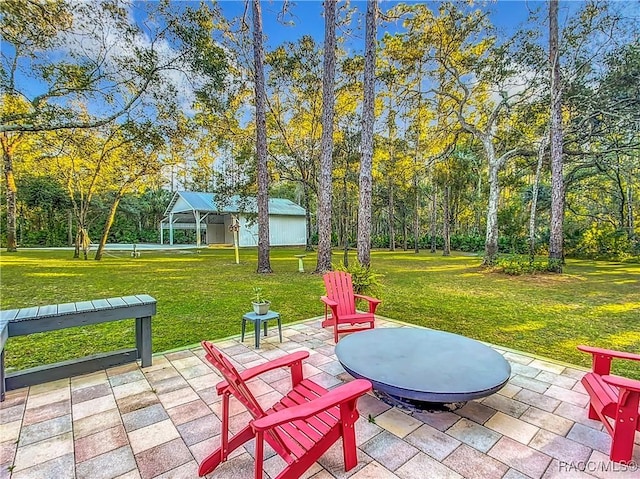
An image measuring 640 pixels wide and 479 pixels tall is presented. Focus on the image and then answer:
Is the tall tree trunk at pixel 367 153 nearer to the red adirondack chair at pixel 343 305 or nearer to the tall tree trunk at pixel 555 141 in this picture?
the red adirondack chair at pixel 343 305

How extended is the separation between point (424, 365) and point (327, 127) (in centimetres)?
811

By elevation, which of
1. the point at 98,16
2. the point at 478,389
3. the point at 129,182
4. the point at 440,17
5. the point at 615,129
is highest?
the point at 440,17

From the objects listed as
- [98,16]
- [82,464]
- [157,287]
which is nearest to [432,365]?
[82,464]

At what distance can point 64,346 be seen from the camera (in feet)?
13.1

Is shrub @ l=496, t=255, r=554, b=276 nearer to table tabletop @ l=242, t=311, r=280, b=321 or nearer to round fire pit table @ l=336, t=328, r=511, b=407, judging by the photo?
round fire pit table @ l=336, t=328, r=511, b=407

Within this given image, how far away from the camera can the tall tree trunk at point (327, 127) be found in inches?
350

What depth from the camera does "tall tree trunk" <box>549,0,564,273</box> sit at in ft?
31.8

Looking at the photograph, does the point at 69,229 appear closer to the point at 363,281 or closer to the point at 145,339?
the point at 363,281

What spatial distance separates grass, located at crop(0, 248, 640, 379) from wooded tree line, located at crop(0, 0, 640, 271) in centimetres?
178

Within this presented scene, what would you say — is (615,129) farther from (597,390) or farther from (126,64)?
(126,64)

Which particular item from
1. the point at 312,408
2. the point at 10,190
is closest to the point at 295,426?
the point at 312,408

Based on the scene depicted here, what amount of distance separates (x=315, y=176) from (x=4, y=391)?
47.5 feet

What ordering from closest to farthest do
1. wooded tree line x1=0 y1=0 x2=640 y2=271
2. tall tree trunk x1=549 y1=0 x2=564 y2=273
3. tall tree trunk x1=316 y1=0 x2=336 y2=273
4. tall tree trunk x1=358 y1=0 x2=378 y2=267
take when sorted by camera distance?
tall tree trunk x1=358 y1=0 x2=378 y2=267, wooded tree line x1=0 y1=0 x2=640 y2=271, tall tree trunk x1=316 y1=0 x2=336 y2=273, tall tree trunk x1=549 y1=0 x2=564 y2=273

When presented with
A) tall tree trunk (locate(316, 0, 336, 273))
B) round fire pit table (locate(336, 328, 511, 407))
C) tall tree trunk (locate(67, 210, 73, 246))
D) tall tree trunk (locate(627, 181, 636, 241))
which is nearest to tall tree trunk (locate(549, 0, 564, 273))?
tall tree trunk (locate(316, 0, 336, 273))
